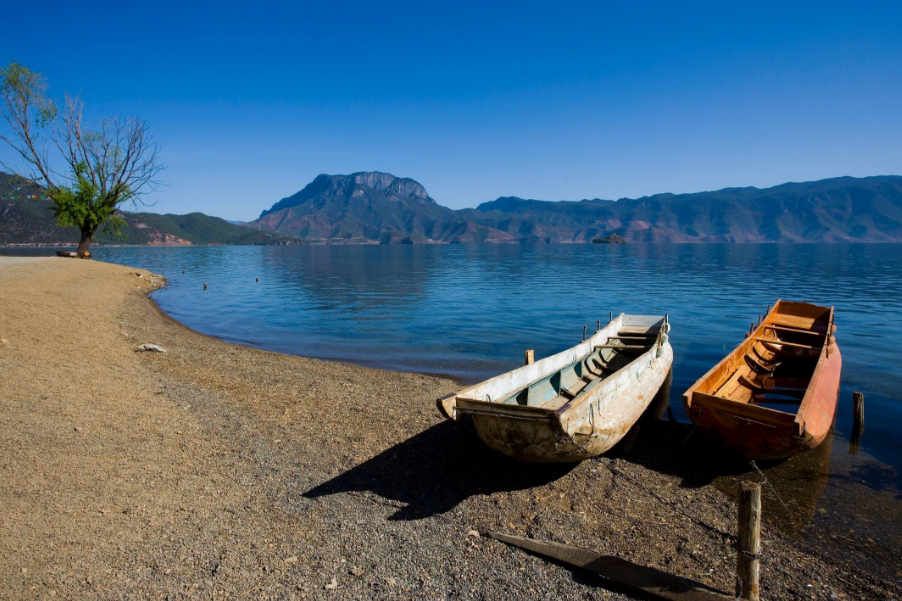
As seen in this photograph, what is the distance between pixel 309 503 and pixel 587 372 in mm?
7207

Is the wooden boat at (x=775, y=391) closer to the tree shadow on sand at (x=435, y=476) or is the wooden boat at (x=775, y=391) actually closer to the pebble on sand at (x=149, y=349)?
the tree shadow on sand at (x=435, y=476)

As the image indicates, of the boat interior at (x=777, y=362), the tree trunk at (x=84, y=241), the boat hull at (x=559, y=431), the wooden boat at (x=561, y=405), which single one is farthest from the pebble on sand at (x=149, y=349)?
the tree trunk at (x=84, y=241)

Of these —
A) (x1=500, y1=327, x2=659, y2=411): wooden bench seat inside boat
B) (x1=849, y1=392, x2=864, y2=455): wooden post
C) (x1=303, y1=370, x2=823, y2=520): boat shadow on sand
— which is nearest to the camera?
(x1=303, y1=370, x2=823, y2=520): boat shadow on sand

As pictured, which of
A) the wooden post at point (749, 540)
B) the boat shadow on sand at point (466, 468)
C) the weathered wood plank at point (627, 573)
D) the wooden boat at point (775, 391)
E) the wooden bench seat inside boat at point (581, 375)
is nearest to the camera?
the wooden post at point (749, 540)

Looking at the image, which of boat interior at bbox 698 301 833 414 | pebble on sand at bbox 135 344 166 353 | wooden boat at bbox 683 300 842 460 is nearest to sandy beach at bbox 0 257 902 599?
wooden boat at bbox 683 300 842 460

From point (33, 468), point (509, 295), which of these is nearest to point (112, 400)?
point (33, 468)

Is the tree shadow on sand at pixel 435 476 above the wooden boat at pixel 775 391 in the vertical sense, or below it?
below

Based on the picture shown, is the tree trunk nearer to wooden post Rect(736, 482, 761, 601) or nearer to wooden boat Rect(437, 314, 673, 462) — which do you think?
wooden boat Rect(437, 314, 673, 462)

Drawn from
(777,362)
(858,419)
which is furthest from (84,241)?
(858,419)

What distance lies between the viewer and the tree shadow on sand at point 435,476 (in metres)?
6.77

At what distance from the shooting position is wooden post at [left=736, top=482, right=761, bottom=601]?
4797 mm

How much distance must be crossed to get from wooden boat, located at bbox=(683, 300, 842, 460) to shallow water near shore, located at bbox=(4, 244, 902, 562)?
80 cm

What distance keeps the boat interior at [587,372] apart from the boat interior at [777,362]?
73.3 inches

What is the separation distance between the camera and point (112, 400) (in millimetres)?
9109
